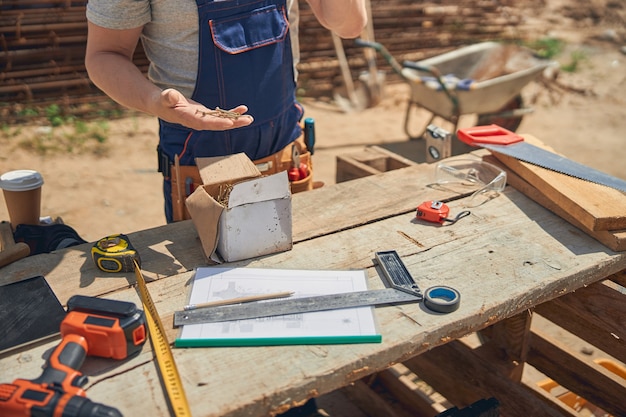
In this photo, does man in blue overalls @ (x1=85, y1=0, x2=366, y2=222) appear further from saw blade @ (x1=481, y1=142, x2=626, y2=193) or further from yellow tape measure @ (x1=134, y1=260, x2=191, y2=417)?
saw blade @ (x1=481, y1=142, x2=626, y2=193)

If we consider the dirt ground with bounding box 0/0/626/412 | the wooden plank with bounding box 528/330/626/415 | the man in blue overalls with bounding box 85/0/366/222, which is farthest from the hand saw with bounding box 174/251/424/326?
the dirt ground with bounding box 0/0/626/412

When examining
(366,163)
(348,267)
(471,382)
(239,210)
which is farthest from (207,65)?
(471,382)

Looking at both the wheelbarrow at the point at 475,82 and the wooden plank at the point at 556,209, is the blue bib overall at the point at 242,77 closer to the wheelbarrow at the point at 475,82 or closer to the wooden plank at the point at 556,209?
the wooden plank at the point at 556,209

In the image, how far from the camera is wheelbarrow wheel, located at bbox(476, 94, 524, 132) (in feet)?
20.3

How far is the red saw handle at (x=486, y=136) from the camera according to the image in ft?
8.55

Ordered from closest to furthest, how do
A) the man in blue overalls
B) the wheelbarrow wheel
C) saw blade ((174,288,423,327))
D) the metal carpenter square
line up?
saw blade ((174,288,423,327)) → the metal carpenter square → the man in blue overalls → the wheelbarrow wheel

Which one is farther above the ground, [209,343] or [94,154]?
[209,343]

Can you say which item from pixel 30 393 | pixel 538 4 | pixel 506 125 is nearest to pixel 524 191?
pixel 30 393

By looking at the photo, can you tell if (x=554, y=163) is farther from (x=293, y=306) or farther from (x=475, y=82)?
(x=475, y=82)

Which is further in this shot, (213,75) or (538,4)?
(538,4)

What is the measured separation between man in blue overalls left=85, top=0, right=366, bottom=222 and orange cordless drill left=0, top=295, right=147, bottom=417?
640 mm

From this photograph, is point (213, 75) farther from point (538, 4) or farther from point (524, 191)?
point (538, 4)

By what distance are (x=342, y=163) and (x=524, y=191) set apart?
0.95 m

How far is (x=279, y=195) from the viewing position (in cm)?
193
